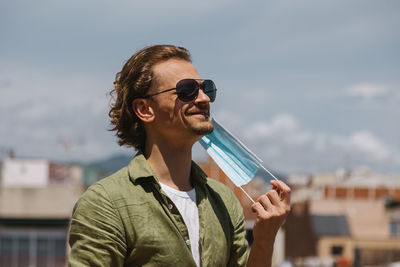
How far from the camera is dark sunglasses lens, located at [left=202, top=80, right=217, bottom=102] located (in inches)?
146

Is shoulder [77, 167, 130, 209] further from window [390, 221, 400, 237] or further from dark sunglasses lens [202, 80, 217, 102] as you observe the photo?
window [390, 221, 400, 237]

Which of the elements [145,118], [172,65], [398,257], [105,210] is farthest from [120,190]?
[398,257]

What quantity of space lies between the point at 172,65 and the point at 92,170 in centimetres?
6722

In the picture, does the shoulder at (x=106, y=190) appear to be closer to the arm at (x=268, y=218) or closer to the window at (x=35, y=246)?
the arm at (x=268, y=218)

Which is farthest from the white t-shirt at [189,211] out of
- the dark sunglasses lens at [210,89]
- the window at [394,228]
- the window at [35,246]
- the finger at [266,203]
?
the window at [394,228]

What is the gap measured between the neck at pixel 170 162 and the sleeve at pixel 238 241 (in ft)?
1.09

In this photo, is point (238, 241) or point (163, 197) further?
point (238, 241)

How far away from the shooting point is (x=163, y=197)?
11.6ft

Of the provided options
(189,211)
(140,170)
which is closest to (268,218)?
(189,211)

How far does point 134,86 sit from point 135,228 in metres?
0.67

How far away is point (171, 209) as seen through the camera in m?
3.54

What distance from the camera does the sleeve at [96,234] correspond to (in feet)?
11.0

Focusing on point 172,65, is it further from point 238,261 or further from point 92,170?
point 92,170

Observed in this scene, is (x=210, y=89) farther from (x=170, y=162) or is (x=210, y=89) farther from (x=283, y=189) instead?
(x=283, y=189)
